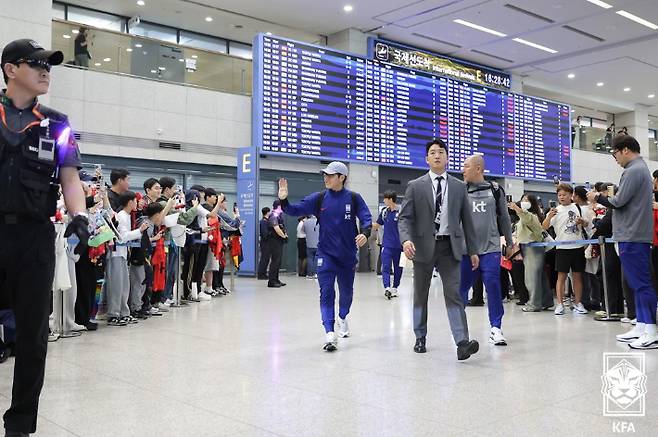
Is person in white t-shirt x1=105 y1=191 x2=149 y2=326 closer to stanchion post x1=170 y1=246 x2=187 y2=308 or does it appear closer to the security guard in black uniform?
stanchion post x1=170 y1=246 x2=187 y2=308

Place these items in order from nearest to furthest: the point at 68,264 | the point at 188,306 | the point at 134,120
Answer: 1. the point at 68,264
2. the point at 188,306
3. the point at 134,120

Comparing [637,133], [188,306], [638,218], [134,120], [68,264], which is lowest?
[188,306]

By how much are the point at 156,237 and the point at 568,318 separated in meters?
5.20

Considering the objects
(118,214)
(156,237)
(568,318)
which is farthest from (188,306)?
(568,318)

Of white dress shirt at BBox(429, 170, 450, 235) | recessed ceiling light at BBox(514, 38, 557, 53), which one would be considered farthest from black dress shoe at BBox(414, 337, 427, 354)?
recessed ceiling light at BBox(514, 38, 557, 53)

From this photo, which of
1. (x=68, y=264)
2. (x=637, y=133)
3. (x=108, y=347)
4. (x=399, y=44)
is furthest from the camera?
(x=637, y=133)

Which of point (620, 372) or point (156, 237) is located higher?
point (156, 237)

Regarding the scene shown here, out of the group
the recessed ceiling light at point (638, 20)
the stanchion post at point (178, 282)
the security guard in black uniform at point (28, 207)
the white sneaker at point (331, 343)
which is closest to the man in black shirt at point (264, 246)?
the stanchion post at point (178, 282)

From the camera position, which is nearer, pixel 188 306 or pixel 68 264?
pixel 68 264

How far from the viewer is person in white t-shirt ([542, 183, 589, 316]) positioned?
312 inches

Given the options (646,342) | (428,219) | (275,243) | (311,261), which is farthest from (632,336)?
(311,261)

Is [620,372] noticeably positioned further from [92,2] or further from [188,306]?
[92,2]

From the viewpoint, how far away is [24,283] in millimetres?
2609

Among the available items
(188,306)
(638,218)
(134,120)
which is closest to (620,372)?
(638,218)
